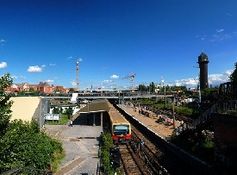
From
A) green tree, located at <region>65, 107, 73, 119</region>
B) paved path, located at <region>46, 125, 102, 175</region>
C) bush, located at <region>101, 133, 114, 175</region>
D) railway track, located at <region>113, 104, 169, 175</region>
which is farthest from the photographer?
green tree, located at <region>65, 107, 73, 119</region>

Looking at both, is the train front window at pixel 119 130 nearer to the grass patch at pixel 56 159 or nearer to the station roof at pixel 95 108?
the grass patch at pixel 56 159

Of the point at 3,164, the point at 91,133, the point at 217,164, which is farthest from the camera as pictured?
the point at 91,133

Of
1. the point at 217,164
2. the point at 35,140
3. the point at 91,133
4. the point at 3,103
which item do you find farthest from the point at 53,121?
the point at 3,103

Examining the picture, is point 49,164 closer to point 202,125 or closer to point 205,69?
point 202,125

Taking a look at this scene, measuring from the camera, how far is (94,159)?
33094mm

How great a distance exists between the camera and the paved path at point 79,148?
96.9 ft

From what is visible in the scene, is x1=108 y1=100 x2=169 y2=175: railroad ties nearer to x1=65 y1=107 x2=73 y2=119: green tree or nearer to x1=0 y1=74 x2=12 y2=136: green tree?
x1=0 y1=74 x2=12 y2=136: green tree

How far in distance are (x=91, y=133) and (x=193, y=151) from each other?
2139cm

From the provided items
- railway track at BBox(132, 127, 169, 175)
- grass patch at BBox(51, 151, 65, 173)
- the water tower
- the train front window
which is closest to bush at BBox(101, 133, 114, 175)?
the train front window

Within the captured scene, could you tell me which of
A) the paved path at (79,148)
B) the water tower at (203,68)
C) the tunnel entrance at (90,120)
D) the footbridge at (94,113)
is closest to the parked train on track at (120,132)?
the paved path at (79,148)

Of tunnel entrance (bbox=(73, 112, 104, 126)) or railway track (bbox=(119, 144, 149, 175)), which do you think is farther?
tunnel entrance (bbox=(73, 112, 104, 126))

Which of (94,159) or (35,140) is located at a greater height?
(35,140)

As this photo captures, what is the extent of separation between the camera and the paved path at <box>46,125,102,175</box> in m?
29.5

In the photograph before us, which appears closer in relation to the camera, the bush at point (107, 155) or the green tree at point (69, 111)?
the bush at point (107, 155)
